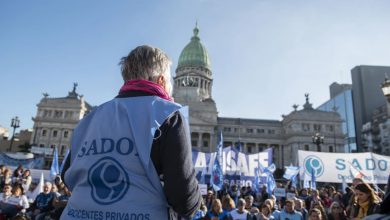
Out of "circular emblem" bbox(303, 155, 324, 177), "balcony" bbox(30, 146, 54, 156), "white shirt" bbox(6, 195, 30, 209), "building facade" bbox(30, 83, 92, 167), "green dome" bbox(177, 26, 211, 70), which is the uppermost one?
"green dome" bbox(177, 26, 211, 70)

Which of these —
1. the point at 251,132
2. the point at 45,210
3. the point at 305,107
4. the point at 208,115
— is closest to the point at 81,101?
the point at 208,115

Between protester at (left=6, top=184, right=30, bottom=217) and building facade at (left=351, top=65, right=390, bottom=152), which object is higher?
building facade at (left=351, top=65, right=390, bottom=152)

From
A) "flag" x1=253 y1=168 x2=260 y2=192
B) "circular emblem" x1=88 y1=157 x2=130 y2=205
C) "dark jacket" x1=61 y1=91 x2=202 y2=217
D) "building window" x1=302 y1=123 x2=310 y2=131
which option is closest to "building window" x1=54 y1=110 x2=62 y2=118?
"building window" x1=302 y1=123 x2=310 y2=131

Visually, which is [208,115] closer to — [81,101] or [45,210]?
[81,101]

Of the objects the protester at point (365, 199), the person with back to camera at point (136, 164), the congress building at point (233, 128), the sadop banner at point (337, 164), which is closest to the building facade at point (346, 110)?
the congress building at point (233, 128)

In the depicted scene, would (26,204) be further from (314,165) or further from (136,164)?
(314,165)

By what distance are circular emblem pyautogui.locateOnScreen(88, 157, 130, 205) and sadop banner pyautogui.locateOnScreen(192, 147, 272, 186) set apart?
59.9 ft

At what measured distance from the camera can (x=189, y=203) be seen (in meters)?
1.82

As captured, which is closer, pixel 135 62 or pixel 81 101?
pixel 135 62

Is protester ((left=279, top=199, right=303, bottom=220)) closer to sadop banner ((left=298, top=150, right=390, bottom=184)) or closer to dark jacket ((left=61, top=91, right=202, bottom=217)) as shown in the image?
sadop banner ((left=298, top=150, right=390, bottom=184))

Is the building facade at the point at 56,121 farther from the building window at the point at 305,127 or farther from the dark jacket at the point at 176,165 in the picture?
the dark jacket at the point at 176,165

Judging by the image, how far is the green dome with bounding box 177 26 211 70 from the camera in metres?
83.9

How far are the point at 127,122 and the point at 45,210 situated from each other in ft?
27.2

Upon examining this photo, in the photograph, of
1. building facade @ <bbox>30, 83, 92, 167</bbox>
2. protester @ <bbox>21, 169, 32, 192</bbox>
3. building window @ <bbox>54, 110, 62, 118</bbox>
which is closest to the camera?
protester @ <bbox>21, 169, 32, 192</bbox>
